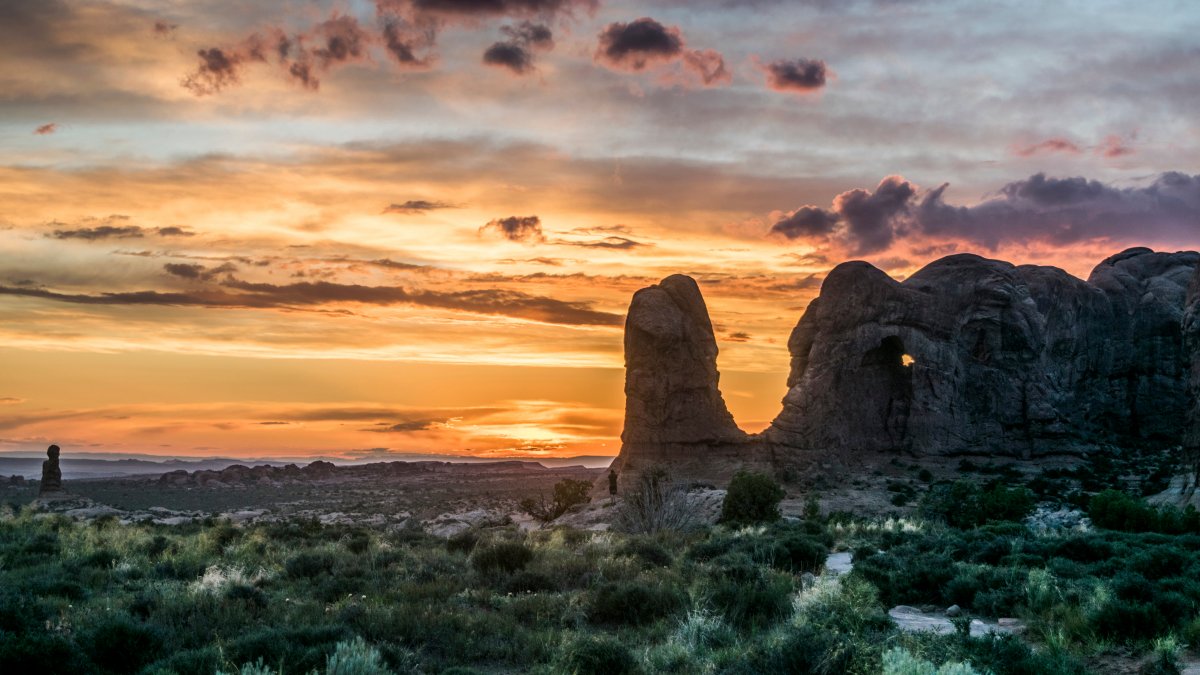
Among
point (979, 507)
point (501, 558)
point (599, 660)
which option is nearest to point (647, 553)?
point (501, 558)

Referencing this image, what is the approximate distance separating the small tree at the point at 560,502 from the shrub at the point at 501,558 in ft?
114

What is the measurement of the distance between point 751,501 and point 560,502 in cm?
2133

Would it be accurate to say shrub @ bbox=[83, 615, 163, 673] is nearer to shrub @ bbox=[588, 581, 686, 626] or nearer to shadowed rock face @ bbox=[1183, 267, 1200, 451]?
shrub @ bbox=[588, 581, 686, 626]

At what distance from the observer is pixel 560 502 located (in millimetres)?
55812

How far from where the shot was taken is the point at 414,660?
10602mm

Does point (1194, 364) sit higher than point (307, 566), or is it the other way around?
point (1194, 364)

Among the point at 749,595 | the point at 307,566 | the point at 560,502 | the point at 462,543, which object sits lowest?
the point at 560,502

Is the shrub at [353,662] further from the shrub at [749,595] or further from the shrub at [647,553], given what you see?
the shrub at [647,553]

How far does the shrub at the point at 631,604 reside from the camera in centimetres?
1345

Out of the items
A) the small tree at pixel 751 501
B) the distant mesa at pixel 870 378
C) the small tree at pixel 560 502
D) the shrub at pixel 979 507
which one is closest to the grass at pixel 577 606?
the shrub at pixel 979 507

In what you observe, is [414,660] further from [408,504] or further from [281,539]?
[408,504]

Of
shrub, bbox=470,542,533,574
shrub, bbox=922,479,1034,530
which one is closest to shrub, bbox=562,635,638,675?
shrub, bbox=470,542,533,574

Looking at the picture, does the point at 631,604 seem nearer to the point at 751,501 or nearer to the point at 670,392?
the point at 751,501

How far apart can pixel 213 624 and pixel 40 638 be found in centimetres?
300
